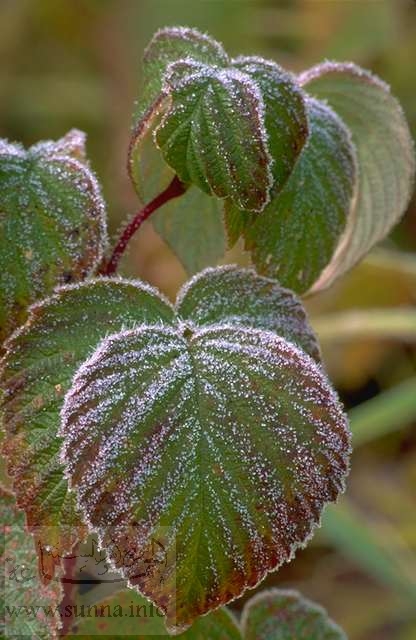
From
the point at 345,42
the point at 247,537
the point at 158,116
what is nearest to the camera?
the point at 247,537

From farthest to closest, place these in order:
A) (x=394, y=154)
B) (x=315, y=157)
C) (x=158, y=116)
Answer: (x=394, y=154), (x=315, y=157), (x=158, y=116)

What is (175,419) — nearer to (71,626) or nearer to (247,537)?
(247,537)

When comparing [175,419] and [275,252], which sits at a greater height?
[275,252]

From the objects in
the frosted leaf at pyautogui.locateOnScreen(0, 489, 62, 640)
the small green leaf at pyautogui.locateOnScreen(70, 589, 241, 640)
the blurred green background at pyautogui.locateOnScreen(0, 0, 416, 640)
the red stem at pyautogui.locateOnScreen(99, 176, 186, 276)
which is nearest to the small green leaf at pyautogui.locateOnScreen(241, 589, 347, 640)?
the small green leaf at pyautogui.locateOnScreen(70, 589, 241, 640)

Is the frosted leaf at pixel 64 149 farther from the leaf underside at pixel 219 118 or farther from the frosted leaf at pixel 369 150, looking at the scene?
the frosted leaf at pixel 369 150

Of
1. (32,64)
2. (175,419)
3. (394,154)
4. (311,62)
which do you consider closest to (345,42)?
(311,62)

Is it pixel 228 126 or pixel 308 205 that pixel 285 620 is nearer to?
pixel 308 205

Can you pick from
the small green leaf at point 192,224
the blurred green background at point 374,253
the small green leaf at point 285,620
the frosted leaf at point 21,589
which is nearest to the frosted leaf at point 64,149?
the small green leaf at point 192,224
